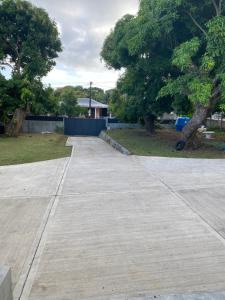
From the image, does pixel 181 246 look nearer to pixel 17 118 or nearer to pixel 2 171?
pixel 2 171

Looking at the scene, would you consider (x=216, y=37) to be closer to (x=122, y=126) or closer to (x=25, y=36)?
(x=25, y=36)

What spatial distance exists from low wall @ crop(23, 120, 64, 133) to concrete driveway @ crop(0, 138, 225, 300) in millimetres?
16891

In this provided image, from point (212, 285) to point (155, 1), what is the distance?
1071cm

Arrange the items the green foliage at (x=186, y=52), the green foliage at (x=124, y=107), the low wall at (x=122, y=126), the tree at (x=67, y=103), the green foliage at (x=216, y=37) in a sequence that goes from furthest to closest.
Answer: the tree at (x=67, y=103) → the low wall at (x=122, y=126) → the green foliage at (x=124, y=107) → the green foliage at (x=186, y=52) → the green foliage at (x=216, y=37)

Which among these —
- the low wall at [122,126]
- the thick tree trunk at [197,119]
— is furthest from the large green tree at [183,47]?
the low wall at [122,126]

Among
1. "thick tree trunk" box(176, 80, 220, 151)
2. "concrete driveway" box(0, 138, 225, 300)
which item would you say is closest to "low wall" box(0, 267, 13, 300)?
"concrete driveway" box(0, 138, 225, 300)

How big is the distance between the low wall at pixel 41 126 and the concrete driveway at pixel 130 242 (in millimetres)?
16891

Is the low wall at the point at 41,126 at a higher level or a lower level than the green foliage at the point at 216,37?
lower

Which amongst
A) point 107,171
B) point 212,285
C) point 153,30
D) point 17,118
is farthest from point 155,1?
point 17,118

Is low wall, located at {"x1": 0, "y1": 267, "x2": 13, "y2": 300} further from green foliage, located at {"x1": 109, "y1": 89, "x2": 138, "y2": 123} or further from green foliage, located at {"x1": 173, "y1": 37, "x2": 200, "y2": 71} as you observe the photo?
green foliage, located at {"x1": 109, "y1": 89, "x2": 138, "y2": 123}

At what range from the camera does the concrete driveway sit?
265 centimetres

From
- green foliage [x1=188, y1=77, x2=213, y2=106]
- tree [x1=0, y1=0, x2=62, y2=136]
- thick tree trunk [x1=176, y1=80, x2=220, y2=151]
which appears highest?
tree [x1=0, y1=0, x2=62, y2=136]

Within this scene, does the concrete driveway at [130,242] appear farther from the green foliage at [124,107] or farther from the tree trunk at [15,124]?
the tree trunk at [15,124]

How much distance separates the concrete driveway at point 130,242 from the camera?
2648 mm
